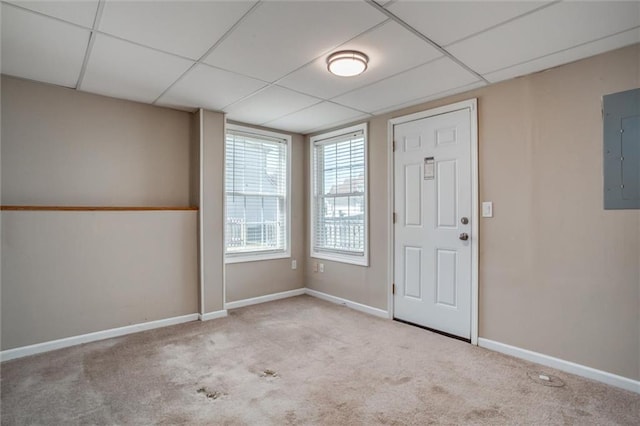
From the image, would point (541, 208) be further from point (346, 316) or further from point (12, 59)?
point (12, 59)

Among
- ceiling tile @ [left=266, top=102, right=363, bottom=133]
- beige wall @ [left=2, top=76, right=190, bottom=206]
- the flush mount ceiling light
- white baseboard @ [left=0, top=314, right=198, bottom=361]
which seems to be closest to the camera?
the flush mount ceiling light

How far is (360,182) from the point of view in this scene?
412cm

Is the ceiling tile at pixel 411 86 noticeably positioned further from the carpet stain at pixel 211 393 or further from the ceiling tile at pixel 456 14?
the carpet stain at pixel 211 393

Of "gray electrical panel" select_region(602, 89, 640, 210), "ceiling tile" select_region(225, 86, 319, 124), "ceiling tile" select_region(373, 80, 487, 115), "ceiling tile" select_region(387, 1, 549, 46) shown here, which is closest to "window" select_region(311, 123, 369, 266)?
"ceiling tile" select_region(373, 80, 487, 115)

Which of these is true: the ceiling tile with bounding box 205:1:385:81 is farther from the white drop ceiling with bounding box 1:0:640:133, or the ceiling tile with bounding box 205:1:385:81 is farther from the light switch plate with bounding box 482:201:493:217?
the light switch plate with bounding box 482:201:493:217

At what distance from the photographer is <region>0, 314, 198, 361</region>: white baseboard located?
8.92 feet

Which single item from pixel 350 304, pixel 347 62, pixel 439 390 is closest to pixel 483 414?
pixel 439 390

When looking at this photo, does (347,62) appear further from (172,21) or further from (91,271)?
(91,271)

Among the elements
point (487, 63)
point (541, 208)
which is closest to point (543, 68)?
point (487, 63)

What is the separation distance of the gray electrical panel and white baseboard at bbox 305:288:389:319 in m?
2.32

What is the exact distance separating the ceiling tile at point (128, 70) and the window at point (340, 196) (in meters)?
2.16

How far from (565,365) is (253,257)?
10.9 ft

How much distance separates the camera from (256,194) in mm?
4391

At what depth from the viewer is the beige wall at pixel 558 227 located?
229 cm
